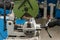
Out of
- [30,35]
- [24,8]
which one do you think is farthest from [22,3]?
[30,35]

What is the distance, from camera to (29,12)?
1641 mm

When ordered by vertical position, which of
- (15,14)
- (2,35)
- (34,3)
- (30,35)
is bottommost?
(2,35)

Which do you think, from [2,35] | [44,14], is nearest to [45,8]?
[44,14]

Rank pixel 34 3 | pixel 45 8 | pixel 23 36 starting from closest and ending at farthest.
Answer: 1. pixel 34 3
2. pixel 23 36
3. pixel 45 8

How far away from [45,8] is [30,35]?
244cm

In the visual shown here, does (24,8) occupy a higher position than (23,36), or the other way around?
(24,8)

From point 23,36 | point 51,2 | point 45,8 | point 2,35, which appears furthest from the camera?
point 51,2

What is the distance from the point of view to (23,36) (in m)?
1.71

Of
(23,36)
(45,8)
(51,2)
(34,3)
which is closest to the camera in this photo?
(34,3)

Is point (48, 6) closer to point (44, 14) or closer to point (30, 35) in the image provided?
point (44, 14)

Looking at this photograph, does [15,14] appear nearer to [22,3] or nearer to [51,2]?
[22,3]

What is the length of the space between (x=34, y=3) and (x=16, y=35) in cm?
41

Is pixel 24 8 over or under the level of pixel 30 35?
over

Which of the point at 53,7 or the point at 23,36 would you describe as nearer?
the point at 23,36
